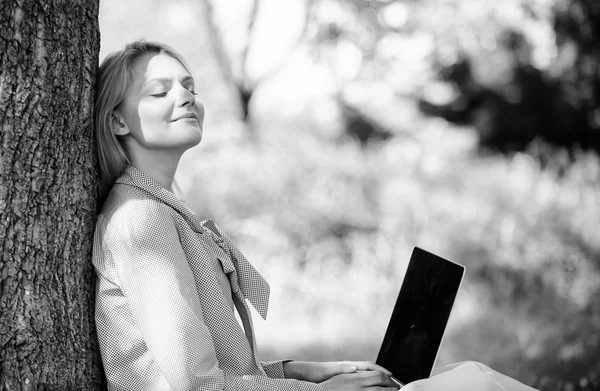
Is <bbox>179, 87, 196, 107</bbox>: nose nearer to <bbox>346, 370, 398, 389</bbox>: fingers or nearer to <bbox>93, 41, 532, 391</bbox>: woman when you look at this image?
<bbox>93, 41, 532, 391</bbox>: woman

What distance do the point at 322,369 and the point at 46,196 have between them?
3.22 ft

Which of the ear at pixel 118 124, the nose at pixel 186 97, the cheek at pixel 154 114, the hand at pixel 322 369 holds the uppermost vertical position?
the nose at pixel 186 97

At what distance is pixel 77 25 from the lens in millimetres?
1906

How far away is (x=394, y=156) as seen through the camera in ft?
24.1

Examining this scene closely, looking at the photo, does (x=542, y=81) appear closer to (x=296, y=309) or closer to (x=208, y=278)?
(x=296, y=309)

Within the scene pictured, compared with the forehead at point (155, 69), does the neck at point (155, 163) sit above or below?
below

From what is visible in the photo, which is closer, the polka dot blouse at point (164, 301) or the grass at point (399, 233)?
the polka dot blouse at point (164, 301)

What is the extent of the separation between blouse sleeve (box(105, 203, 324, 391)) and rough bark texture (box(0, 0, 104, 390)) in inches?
4.9

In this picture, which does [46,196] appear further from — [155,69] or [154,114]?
[155,69]

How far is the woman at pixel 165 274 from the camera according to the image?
177cm

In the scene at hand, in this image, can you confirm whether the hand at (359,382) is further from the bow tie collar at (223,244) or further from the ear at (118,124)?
the ear at (118,124)

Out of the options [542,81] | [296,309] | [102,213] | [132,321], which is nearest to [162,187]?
[102,213]

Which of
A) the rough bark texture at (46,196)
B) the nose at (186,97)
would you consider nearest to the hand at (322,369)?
the rough bark texture at (46,196)

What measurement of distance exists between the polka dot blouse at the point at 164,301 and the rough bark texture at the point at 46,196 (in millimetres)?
69
